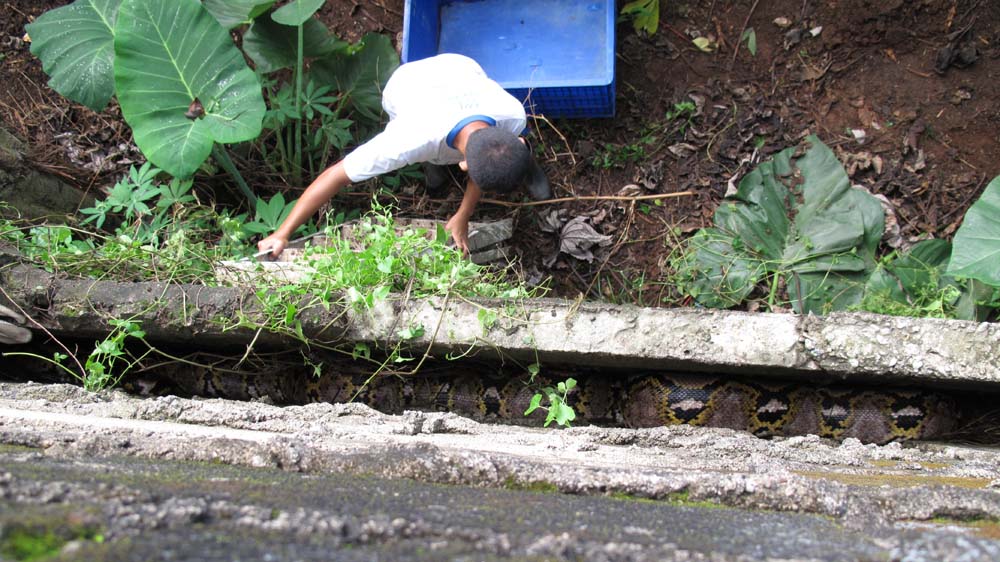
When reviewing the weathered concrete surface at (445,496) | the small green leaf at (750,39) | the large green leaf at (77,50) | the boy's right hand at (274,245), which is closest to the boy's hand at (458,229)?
the boy's right hand at (274,245)

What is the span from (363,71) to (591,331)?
2688 millimetres

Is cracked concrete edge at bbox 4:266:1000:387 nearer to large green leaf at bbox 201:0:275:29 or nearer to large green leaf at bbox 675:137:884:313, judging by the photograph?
large green leaf at bbox 675:137:884:313

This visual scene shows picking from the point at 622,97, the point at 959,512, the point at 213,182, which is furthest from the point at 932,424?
the point at 213,182

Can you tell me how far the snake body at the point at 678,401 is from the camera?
10.1 ft

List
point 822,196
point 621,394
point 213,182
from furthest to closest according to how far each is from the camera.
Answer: point 213,182, point 822,196, point 621,394

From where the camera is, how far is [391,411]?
3293mm

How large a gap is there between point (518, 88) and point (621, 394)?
2.15 metres

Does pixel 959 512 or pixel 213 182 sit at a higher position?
pixel 213 182

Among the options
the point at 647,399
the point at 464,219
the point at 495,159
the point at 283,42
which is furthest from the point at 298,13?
the point at 647,399

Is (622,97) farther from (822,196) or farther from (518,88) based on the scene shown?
(822,196)

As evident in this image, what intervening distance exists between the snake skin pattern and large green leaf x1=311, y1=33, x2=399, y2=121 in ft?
6.73

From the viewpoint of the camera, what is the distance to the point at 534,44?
4992 millimetres

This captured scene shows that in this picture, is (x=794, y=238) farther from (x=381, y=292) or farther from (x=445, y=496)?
(x=445, y=496)

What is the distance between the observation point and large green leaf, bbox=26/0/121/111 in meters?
4.13
